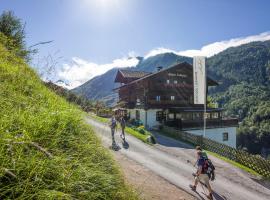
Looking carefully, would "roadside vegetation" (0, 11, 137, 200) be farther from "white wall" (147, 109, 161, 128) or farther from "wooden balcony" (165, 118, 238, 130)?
"white wall" (147, 109, 161, 128)

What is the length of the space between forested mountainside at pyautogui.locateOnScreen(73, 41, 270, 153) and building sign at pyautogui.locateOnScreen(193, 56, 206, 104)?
28.2 ft

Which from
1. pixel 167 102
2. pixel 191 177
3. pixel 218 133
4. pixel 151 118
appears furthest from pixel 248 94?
pixel 191 177

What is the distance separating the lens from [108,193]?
2904mm

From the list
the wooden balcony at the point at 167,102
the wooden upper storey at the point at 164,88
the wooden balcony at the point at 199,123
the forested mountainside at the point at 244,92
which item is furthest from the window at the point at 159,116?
the forested mountainside at the point at 244,92

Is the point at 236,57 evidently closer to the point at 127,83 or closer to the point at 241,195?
the point at 127,83

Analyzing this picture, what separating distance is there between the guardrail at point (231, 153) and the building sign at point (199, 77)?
577 cm

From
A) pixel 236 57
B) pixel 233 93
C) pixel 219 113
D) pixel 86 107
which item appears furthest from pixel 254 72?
pixel 86 107

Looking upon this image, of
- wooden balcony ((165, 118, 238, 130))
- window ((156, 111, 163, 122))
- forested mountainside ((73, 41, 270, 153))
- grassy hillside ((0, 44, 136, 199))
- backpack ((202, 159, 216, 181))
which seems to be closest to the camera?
grassy hillside ((0, 44, 136, 199))

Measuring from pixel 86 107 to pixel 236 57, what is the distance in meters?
210

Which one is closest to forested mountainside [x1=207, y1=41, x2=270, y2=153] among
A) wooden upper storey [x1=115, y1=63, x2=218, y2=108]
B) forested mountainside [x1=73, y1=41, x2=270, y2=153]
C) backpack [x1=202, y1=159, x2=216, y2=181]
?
forested mountainside [x1=73, y1=41, x2=270, y2=153]

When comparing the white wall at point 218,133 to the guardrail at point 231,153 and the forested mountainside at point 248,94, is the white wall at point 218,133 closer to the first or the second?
the guardrail at point 231,153

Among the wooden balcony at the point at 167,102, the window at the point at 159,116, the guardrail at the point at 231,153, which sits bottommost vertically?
the guardrail at the point at 231,153

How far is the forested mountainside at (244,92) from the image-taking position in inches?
1309

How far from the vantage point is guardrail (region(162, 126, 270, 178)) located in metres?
21.0
